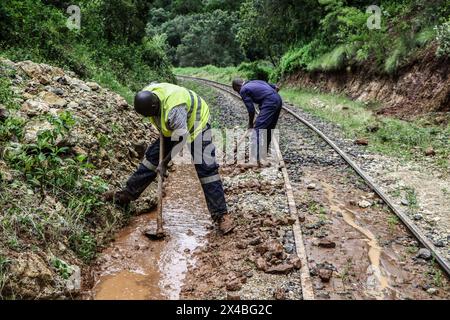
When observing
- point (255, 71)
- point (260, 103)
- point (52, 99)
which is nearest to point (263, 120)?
point (260, 103)

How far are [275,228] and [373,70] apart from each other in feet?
35.6

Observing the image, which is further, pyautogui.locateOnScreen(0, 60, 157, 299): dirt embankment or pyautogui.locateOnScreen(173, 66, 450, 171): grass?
pyautogui.locateOnScreen(173, 66, 450, 171): grass

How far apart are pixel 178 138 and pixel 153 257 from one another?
132 centimetres

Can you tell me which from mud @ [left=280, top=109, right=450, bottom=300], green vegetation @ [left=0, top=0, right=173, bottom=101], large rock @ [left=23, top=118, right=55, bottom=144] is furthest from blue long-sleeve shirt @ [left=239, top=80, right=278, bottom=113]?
green vegetation @ [left=0, top=0, right=173, bottom=101]

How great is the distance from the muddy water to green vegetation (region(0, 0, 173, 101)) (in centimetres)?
451

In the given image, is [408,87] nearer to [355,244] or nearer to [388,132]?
[388,132]

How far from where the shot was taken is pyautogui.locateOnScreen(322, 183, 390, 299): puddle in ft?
13.1

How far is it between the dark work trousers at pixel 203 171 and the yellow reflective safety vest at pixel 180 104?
111mm

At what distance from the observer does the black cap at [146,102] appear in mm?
4555

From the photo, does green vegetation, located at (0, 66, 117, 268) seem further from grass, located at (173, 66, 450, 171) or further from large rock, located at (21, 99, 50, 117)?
grass, located at (173, 66, 450, 171)

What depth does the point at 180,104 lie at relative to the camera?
15.5ft

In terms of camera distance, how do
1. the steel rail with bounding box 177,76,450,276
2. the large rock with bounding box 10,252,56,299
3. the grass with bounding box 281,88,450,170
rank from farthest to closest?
the grass with bounding box 281,88,450,170
the steel rail with bounding box 177,76,450,276
the large rock with bounding box 10,252,56,299
